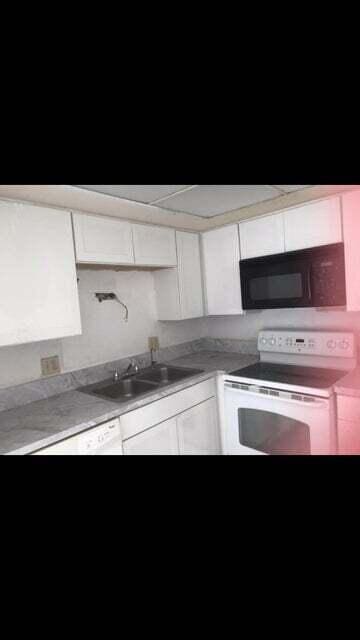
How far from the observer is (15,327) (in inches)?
52.4

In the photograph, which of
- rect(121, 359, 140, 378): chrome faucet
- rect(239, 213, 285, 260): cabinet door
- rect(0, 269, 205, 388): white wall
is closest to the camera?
rect(0, 269, 205, 388): white wall

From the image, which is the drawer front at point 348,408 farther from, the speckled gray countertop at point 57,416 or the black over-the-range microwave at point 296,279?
the speckled gray countertop at point 57,416

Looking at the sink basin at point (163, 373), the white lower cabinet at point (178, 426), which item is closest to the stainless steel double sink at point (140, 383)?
the sink basin at point (163, 373)

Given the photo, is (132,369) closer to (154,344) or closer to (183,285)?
(154,344)

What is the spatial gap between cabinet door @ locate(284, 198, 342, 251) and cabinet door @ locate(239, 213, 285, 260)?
5cm

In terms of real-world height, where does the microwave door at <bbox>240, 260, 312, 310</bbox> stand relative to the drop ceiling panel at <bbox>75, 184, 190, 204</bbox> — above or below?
below

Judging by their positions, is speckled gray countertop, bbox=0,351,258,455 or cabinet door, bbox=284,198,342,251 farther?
cabinet door, bbox=284,198,342,251

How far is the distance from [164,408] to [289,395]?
74 centimetres

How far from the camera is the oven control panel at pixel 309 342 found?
1.81 metres

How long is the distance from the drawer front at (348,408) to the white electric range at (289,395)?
0.13ft

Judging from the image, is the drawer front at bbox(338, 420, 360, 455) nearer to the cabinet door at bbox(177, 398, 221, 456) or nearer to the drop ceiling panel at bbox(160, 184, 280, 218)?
the cabinet door at bbox(177, 398, 221, 456)

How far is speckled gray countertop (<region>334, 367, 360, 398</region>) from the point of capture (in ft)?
4.75

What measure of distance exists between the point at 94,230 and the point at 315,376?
160 cm

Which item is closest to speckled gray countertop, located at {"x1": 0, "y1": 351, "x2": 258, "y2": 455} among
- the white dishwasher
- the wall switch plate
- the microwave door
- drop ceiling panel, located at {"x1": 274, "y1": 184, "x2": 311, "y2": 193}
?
the white dishwasher
